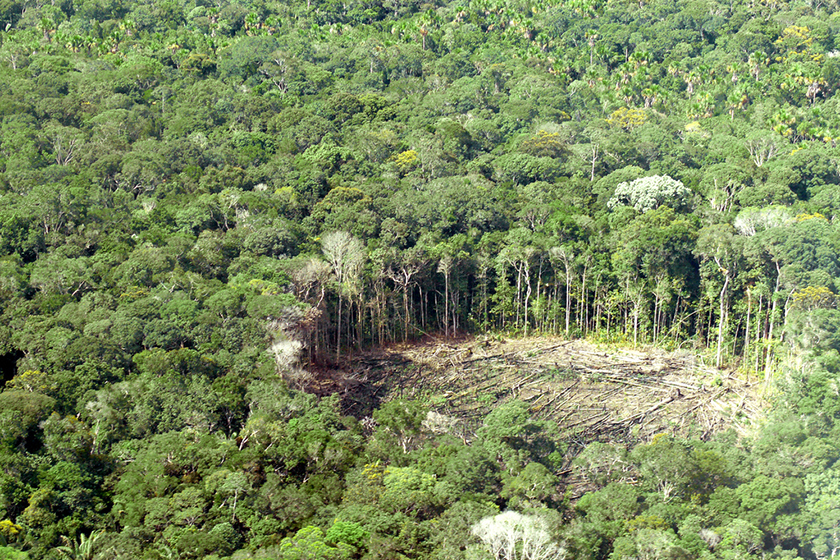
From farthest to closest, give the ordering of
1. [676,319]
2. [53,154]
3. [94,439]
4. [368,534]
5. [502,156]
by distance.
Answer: [502,156] < [53,154] < [676,319] < [94,439] < [368,534]

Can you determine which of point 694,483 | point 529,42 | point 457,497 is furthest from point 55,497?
point 529,42

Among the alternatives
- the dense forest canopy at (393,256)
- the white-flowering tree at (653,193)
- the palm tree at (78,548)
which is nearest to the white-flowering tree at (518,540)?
the dense forest canopy at (393,256)

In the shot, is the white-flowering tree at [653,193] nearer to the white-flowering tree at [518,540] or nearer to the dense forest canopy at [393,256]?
the dense forest canopy at [393,256]

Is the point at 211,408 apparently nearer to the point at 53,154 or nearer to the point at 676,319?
the point at 676,319

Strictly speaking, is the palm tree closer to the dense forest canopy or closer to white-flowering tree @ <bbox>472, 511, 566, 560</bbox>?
the dense forest canopy

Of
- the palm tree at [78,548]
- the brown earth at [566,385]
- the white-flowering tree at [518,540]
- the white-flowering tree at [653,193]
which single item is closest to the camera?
the white-flowering tree at [518,540]

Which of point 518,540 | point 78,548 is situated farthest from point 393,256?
point 78,548
